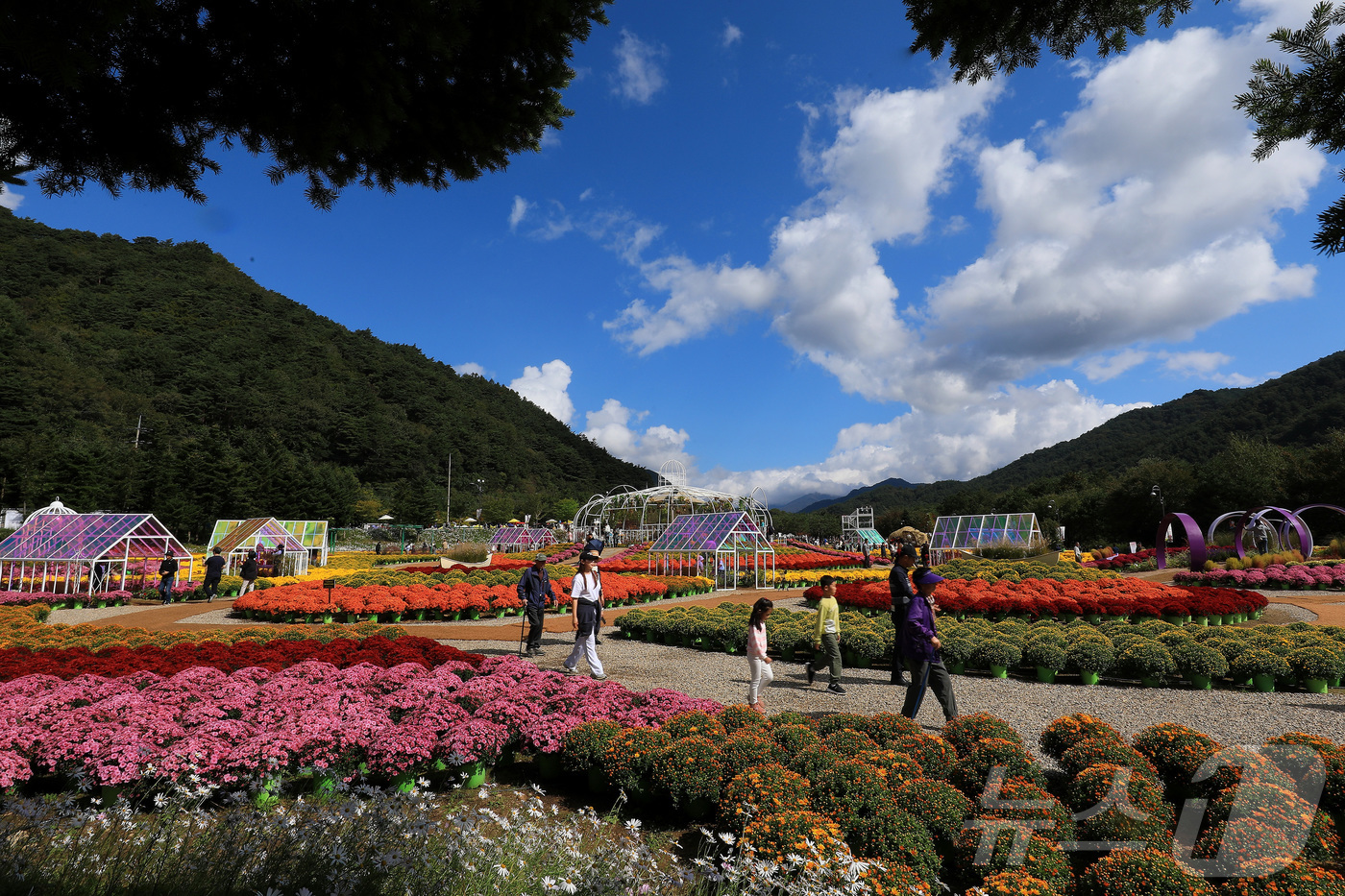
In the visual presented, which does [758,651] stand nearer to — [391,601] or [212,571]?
[391,601]

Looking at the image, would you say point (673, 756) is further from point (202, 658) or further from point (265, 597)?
point (265, 597)

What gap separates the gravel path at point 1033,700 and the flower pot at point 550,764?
2885mm

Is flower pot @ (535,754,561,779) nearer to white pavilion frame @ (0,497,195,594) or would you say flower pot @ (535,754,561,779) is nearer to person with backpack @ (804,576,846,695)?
person with backpack @ (804,576,846,695)

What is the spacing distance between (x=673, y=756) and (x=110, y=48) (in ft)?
15.9

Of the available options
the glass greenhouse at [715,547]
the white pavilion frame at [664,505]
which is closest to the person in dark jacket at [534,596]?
the glass greenhouse at [715,547]

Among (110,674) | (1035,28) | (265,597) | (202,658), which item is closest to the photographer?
(1035,28)

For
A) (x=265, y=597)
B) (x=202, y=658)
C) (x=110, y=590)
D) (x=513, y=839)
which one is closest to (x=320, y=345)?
(x=110, y=590)

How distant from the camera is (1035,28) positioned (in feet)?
9.32

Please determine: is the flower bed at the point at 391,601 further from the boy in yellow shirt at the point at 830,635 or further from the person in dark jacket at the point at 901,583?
the person in dark jacket at the point at 901,583

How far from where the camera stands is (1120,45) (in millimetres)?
2986

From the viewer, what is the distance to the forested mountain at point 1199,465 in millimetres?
45875

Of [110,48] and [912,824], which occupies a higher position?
[110,48]

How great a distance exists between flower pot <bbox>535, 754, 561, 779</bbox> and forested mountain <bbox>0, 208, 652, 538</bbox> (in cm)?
4669

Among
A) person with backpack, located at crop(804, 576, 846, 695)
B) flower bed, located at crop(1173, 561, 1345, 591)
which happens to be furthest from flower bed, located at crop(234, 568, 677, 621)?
flower bed, located at crop(1173, 561, 1345, 591)
